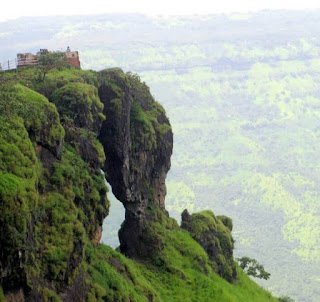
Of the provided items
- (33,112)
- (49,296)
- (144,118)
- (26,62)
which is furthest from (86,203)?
(144,118)

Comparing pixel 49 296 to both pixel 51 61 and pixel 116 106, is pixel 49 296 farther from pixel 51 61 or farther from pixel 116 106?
pixel 51 61

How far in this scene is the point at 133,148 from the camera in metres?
49.8

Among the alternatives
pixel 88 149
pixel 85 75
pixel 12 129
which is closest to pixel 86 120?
pixel 88 149

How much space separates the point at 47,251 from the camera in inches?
1250

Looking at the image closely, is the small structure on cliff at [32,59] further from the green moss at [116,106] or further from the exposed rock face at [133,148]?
the green moss at [116,106]

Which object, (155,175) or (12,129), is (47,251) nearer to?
(12,129)

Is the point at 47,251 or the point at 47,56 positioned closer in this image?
the point at 47,251

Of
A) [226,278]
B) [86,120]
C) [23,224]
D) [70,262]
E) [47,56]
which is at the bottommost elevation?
[226,278]

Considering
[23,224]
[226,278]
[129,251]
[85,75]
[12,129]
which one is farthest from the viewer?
[226,278]

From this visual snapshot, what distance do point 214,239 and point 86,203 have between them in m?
21.7

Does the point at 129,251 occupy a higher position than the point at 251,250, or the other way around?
the point at 129,251

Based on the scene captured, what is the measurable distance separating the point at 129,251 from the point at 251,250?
14748 cm

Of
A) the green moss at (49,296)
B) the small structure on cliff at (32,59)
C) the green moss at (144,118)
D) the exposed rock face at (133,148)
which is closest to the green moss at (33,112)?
the green moss at (49,296)

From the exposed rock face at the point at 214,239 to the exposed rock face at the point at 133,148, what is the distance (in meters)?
3.72
